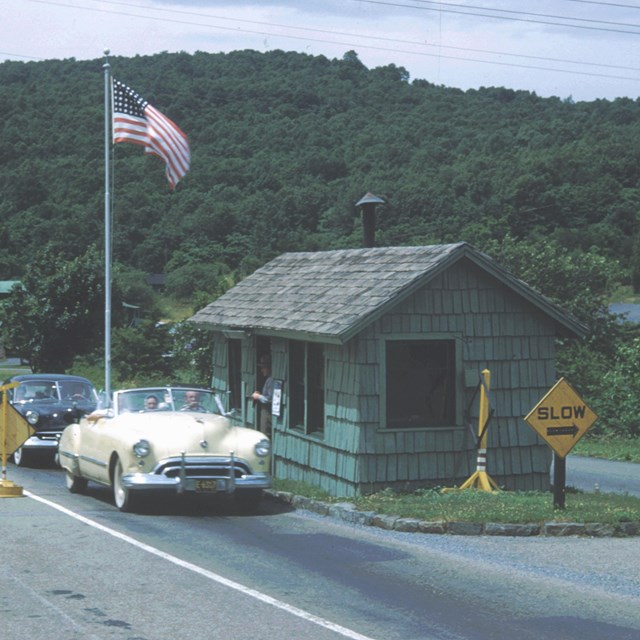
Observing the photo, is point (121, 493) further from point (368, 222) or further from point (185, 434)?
point (368, 222)

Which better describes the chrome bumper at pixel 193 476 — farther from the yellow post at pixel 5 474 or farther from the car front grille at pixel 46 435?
the car front grille at pixel 46 435

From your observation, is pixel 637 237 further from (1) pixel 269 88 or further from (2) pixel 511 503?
(2) pixel 511 503

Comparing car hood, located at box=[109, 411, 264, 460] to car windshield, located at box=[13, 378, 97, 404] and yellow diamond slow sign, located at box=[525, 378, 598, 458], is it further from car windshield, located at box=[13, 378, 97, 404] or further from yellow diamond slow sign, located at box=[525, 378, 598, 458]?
car windshield, located at box=[13, 378, 97, 404]

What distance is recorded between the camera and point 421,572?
33.7 ft

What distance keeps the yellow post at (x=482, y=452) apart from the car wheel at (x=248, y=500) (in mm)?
3026

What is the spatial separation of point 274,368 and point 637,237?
51.2 meters

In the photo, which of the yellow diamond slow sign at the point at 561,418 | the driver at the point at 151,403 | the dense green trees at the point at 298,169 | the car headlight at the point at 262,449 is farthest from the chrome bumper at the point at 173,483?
the dense green trees at the point at 298,169

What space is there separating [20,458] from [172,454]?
8.06 metres

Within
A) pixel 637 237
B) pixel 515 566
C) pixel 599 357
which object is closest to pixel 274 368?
pixel 515 566

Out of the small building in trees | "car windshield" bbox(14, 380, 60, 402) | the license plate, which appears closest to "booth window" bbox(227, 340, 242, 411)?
the small building in trees

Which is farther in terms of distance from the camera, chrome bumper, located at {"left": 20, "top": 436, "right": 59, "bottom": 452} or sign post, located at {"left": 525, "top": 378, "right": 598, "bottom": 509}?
chrome bumper, located at {"left": 20, "top": 436, "right": 59, "bottom": 452}

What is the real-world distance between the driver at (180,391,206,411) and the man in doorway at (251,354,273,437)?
241cm

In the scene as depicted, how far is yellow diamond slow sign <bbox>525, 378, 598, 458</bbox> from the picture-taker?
13.1m

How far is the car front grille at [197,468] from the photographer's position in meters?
14.0
